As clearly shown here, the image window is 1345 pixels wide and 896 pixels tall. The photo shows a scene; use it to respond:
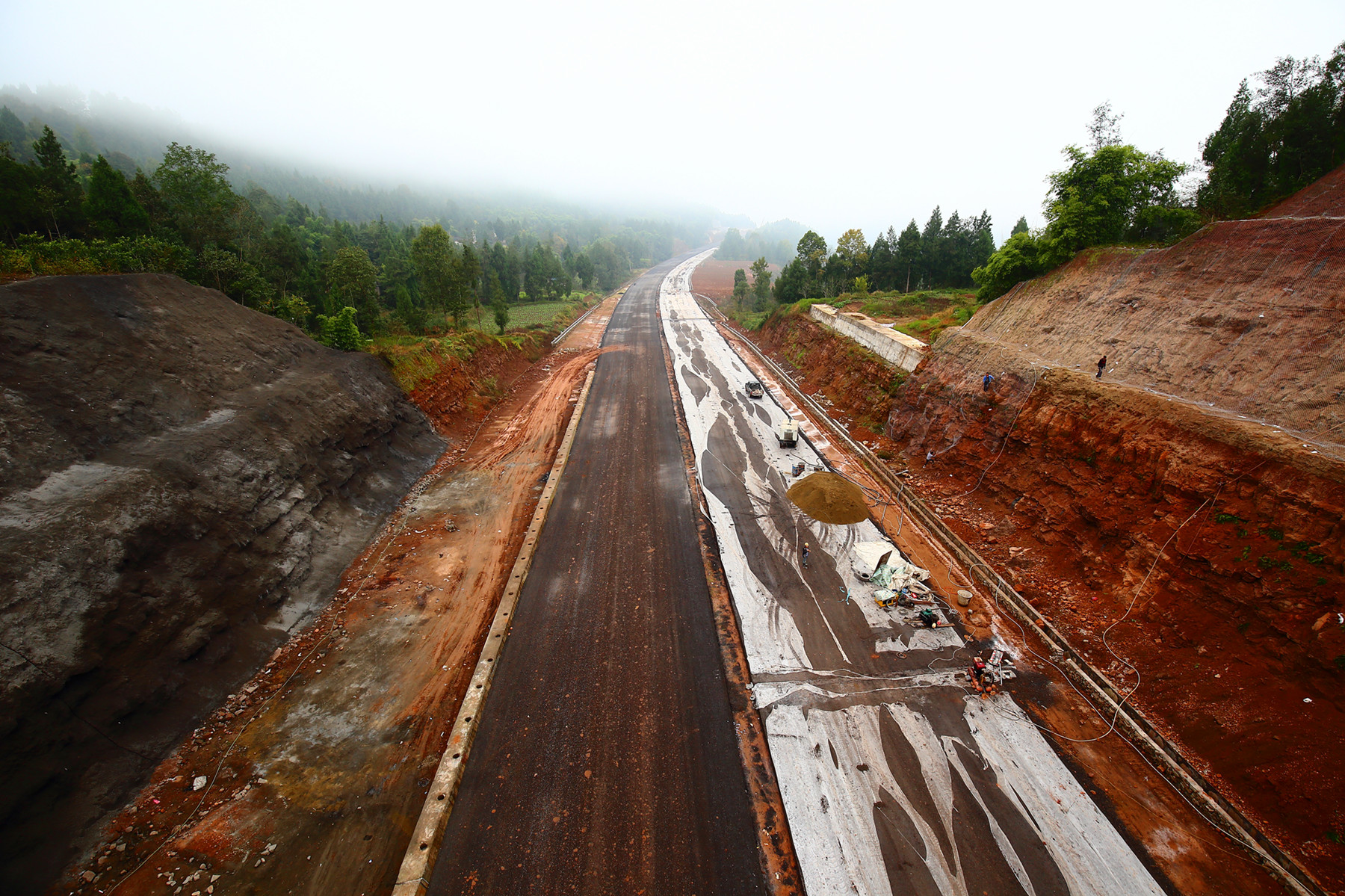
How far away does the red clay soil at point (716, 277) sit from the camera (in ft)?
256

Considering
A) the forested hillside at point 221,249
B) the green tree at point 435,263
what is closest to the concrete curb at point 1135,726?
the forested hillside at point 221,249

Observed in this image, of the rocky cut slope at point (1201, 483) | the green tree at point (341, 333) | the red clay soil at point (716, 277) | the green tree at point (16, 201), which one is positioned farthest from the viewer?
the red clay soil at point (716, 277)

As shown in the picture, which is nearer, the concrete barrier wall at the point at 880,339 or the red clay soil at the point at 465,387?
the concrete barrier wall at the point at 880,339

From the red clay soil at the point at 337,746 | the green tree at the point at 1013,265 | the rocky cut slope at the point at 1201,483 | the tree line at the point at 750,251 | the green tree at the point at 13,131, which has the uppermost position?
the tree line at the point at 750,251

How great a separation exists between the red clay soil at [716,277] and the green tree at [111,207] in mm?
59240

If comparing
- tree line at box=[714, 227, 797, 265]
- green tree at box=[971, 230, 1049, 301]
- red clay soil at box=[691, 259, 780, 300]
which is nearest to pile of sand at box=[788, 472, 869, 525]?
green tree at box=[971, 230, 1049, 301]

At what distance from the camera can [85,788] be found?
8797 millimetres

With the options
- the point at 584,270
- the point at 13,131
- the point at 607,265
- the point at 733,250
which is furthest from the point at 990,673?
the point at 13,131

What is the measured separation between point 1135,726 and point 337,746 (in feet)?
59.8

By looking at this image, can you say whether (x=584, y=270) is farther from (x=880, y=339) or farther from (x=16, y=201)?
(x=880, y=339)

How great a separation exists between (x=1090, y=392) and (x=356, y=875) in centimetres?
2412

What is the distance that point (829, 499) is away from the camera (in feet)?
61.6

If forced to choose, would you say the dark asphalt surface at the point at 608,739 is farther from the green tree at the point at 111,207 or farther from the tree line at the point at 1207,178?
the green tree at the point at 111,207

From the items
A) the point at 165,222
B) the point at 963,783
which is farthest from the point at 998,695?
the point at 165,222
